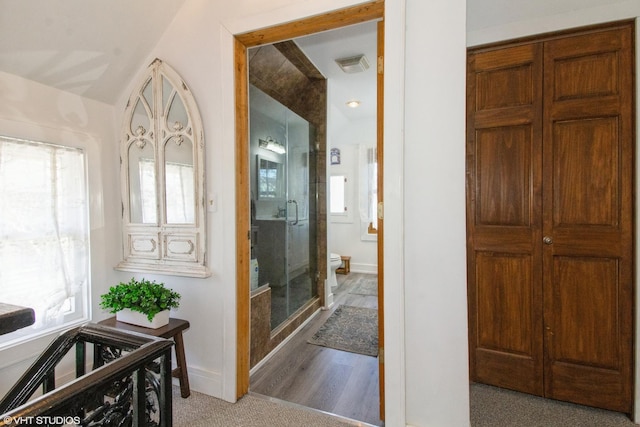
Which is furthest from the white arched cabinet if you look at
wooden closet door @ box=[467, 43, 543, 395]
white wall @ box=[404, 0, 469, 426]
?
wooden closet door @ box=[467, 43, 543, 395]

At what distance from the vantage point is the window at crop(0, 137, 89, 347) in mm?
1714

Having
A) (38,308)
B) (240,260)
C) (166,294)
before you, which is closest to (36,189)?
(38,308)

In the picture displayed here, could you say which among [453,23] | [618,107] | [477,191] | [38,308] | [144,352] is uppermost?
[453,23]

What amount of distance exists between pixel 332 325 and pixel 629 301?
85.9 inches

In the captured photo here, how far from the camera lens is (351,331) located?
2.94 metres

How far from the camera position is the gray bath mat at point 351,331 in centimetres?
263

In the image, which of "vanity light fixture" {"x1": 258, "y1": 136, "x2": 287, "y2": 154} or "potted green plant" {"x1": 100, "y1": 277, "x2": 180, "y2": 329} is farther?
"vanity light fixture" {"x1": 258, "y1": 136, "x2": 287, "y2": 154}

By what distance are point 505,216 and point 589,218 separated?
41 centimetres

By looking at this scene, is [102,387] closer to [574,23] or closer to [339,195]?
[574,23]

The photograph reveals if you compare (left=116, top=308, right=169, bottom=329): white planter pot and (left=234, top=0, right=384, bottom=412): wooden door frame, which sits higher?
(left=234, top=0, right=384, bottom=412): wooden door frame

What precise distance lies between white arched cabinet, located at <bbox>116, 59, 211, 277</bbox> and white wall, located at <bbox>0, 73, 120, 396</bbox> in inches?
3.9

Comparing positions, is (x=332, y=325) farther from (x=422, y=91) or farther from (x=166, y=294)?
(x=422, y=91)

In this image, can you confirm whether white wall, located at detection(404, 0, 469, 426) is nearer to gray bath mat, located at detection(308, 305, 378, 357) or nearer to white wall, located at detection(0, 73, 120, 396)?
gray bath mat, located at detection(308, 305, 378, 357)

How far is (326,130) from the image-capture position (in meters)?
3.43
